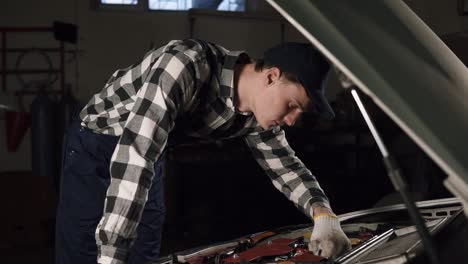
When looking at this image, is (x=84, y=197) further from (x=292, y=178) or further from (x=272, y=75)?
(x=272, y=75)

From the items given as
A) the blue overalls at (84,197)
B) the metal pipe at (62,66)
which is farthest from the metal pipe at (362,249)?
the metal pipe at (62,66)

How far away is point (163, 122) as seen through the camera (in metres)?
Answer: 1.24

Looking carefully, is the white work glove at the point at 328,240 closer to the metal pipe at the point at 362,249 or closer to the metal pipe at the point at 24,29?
the metal pipe at the point at 362,249

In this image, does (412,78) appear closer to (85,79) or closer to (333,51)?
(333,51)

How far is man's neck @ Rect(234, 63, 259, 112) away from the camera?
1483 mm

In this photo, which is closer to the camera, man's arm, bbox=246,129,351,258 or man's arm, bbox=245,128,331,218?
man's arm, bbox=246,129,351,258

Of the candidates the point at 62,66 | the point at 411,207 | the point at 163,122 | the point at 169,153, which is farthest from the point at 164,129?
the point at 62,66

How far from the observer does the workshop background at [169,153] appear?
4.18 metres

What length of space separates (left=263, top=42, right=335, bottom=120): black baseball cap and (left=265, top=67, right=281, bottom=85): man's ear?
0.05 meters

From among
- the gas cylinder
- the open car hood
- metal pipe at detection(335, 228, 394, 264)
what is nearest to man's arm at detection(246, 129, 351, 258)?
metal pipe at detection(335, 228, 394, 264)

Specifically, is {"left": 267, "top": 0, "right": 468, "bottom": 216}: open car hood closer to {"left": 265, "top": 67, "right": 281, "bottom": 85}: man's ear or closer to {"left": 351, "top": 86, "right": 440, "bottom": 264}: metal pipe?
{"left": 351, "top": 86, "right": 440, "bottom": 264}: metal pipe

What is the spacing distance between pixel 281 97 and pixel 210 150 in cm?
282

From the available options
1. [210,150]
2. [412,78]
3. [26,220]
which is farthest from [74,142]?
[26,220]

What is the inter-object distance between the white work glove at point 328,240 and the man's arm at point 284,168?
0.16 m
